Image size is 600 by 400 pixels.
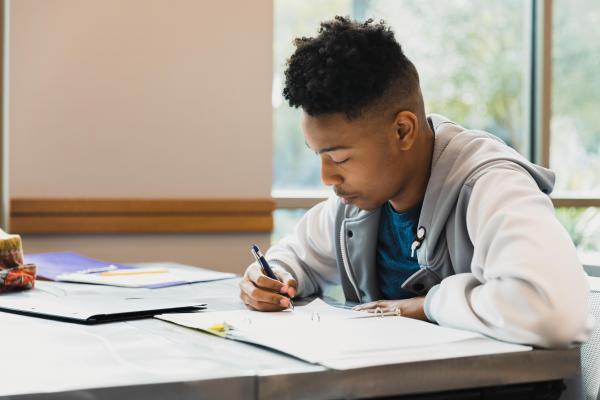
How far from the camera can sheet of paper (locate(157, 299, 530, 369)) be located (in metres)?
0.97

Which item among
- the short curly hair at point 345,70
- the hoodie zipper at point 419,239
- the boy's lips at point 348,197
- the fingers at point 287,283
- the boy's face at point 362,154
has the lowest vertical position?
the fingers at point 287,283

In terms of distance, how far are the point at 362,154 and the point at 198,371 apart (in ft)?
2.07

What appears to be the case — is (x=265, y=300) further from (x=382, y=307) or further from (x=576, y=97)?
(x=576, y=97)

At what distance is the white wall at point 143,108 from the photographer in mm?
2902

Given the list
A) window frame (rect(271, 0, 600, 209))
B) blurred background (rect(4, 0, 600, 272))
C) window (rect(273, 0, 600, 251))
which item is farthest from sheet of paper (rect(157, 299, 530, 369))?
window frame (rect(271, 0, 600, 209))

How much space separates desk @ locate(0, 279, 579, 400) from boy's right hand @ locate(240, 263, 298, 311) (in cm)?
25

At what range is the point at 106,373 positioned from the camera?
0.89m

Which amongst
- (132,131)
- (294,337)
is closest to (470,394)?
(294,337)

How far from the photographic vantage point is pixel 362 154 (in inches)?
56.1

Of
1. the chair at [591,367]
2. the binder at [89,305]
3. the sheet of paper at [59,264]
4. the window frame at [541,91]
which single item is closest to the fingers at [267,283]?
the binder at [89,305]

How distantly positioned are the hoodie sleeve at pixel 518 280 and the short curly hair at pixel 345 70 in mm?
277

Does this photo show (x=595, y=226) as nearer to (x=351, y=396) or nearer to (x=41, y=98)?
(x=41, y=98)

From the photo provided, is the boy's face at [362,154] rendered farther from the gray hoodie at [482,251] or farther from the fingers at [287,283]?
the fingers at [287,283]

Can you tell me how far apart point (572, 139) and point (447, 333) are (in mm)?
3346
